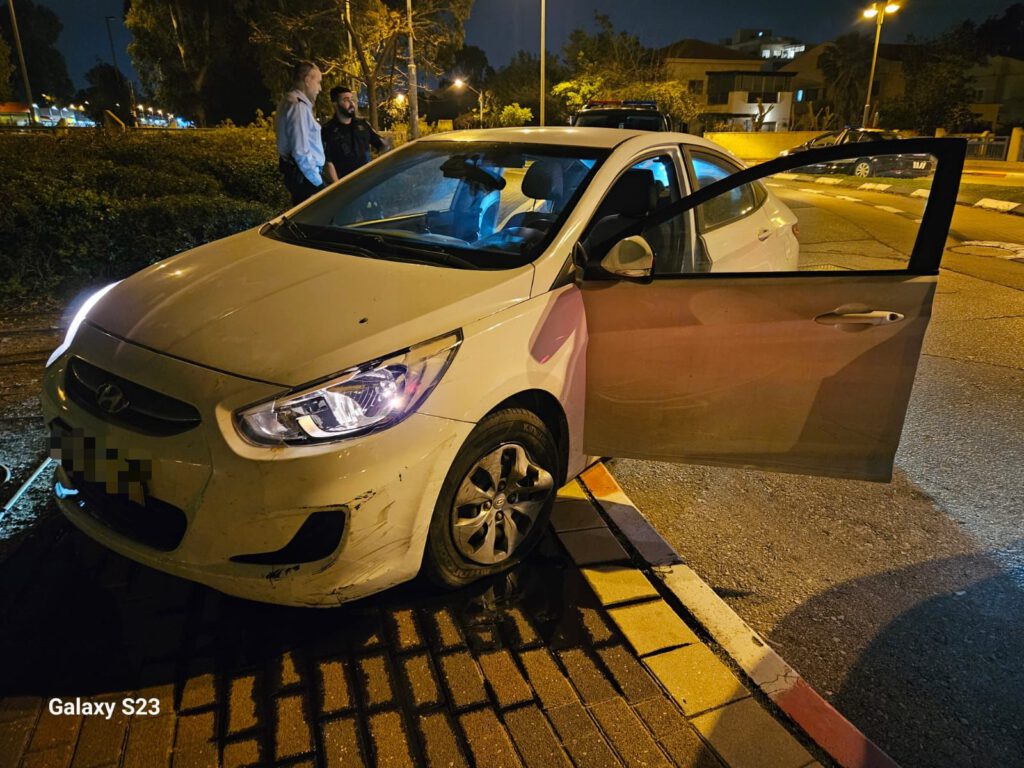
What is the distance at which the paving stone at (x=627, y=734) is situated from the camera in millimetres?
2053

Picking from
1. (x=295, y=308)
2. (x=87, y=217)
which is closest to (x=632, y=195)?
(x=295, y=308)

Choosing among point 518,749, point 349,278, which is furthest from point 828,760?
point 349,278

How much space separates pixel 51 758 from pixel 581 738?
1.48 m

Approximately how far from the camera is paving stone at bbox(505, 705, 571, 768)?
204 cm

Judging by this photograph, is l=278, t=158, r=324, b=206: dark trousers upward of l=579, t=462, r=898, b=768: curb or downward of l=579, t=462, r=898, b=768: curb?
upward

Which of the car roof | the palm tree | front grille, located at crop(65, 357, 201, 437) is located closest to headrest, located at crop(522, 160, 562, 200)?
the car roof

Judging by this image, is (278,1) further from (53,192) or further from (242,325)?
(242,325)

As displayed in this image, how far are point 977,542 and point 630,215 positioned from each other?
2.07 metres

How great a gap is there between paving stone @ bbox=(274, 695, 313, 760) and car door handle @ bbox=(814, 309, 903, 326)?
2210mm

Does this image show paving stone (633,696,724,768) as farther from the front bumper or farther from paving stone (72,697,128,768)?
paving stone (72,697,128,768)

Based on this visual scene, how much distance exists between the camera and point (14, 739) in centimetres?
206

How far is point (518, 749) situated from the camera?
6.81 feet

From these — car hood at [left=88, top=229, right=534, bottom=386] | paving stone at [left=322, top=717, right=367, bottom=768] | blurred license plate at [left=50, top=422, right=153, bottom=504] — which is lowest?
paving stone at [left=322, top=717, right=367, bottom=768]

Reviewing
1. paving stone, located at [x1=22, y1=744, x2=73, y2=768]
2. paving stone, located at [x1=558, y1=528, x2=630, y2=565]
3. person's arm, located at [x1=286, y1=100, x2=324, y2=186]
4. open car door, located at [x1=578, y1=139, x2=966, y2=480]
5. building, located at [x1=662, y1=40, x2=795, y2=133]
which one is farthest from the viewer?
building, located at [x1=662, y1=40, x2=795, y2=133]
